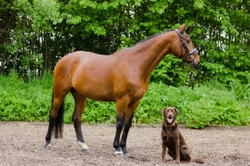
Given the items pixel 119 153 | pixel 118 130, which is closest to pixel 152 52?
pixel 118 130

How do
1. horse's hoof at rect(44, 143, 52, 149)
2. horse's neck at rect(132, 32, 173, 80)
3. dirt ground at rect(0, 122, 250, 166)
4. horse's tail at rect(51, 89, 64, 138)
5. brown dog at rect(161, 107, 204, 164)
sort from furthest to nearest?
horse's tail at rect(51, 89, 64, 138) < horse's hoof at rect(44, 143, 52, 149) < horse's neck at rect(132, 32, 173, 80) < dirt ground at rect(0, 122, 250, 166) < brown dog at rect(161, 107, 204, 164)

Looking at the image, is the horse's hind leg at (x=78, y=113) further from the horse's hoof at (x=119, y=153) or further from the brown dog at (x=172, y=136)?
the brown dog at (x=172, y=136)

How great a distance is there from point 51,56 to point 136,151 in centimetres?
856

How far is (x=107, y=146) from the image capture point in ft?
27.0

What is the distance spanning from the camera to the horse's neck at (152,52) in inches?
276

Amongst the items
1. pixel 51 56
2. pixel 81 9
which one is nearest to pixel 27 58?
pixel 51 56

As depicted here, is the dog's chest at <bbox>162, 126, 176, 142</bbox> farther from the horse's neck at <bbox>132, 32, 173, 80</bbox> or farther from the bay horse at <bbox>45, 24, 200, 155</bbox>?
the horse's neck at <bbox>132, 32, 173, 80</bbox>

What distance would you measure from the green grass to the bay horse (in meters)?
3.59

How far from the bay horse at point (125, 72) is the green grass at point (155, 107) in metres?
3.59

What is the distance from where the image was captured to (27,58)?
14617 millimetres

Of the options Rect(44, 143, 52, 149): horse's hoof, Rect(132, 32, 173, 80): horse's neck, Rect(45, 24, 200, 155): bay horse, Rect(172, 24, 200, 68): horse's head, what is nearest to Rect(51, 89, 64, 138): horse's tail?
Rect(44, 143, 52, 149): horse's hoof

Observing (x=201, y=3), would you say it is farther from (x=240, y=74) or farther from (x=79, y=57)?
(x=79, y=57)

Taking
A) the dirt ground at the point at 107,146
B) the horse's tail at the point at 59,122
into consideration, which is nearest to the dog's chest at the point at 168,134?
the dirt ground at the point at 107,146

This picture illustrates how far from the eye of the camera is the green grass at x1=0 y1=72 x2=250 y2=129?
10.8 m
